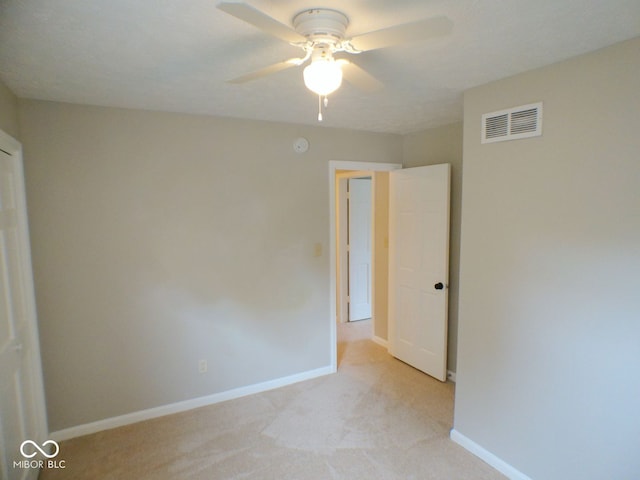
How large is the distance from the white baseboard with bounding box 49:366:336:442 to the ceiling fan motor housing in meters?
2.88

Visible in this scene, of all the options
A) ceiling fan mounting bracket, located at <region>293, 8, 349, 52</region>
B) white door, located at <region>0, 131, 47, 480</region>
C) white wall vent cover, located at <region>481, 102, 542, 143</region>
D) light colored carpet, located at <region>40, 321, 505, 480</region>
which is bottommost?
light colored carpet, located at <region>40, 321, 505, 480</region>

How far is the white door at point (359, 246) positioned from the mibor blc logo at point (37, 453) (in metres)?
3.61

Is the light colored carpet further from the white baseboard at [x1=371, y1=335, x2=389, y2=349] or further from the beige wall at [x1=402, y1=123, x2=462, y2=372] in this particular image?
the white baseboard at [x1=371, y1=335, x2=389, y2=349]

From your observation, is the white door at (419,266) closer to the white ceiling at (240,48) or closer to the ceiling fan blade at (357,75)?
the white ceiling at (240,48)

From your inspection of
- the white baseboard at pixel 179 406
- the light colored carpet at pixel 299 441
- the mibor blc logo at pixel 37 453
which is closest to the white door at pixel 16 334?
the mibor blc logo at pixel 37 453

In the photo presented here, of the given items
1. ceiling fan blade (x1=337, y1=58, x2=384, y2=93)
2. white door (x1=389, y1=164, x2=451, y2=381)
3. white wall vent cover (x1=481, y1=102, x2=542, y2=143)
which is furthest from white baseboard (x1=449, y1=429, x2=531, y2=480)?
ceiling fan blade (x1=337, y1=58, x2=384, y2=93)

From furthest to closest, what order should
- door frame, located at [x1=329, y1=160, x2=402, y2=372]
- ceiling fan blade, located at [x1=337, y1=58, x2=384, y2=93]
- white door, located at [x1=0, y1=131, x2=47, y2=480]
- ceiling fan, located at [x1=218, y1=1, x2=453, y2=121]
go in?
door frame, located at [x1=329, y1=160, x2=402, y2=372]
white door, located at [x1=0, y1=131, x2=47, y2=480]
ceiling fan blade, located at [x1=337, y1=58, x2=384, y2=93]
ceiling fan, located at [x1=218, y1=1, x2=453, y2=121]

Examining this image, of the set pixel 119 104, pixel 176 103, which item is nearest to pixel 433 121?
pixel 176 103

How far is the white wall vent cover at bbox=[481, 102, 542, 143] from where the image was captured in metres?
1.92

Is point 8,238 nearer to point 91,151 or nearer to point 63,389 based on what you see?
point 91,151

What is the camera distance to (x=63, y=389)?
8.17 feet

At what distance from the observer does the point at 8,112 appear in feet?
6.74

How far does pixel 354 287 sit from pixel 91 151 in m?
3.68

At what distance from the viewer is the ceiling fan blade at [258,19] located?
3.11ft
